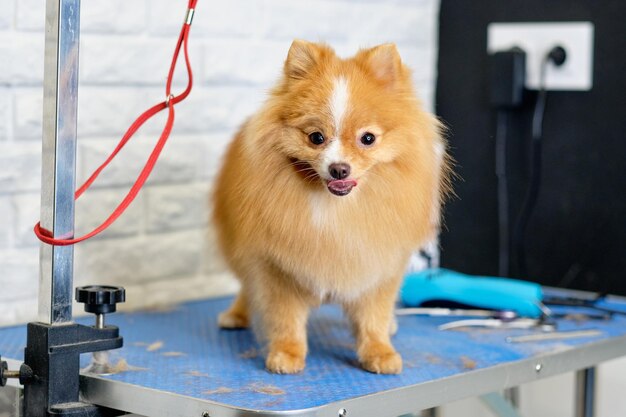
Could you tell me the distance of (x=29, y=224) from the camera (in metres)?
1.66

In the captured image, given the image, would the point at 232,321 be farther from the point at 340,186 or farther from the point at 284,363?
the point at 340,186

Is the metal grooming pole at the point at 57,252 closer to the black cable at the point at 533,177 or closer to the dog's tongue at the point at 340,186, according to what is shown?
the dog's tongue at the point at 340,186

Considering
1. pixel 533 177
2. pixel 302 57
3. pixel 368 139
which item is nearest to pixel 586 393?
pixel 533 177

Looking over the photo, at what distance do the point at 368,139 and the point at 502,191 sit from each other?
998 mm

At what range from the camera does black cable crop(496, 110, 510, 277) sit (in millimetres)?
2197

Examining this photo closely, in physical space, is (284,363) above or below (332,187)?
below

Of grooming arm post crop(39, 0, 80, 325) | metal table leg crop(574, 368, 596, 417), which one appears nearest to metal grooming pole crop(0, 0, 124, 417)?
grooming arm post crop(39, 0, 80, 325)

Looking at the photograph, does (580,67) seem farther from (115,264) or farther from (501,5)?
(115,264)

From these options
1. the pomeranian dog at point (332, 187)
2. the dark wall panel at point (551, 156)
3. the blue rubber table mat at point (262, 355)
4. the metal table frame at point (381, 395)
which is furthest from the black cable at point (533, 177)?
the pomeranian dog at point (332, 187)

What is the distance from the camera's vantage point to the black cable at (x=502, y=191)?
220cm

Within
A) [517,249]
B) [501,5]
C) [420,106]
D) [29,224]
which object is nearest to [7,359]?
[29,224]

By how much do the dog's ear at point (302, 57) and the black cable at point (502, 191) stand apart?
0.98m

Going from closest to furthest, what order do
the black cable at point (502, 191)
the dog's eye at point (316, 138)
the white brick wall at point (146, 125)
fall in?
the dog's eye at point (316, 138)
the white brick wall at point (146, 125)
the black cable at point (502, 191)

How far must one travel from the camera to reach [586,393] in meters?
1.78
